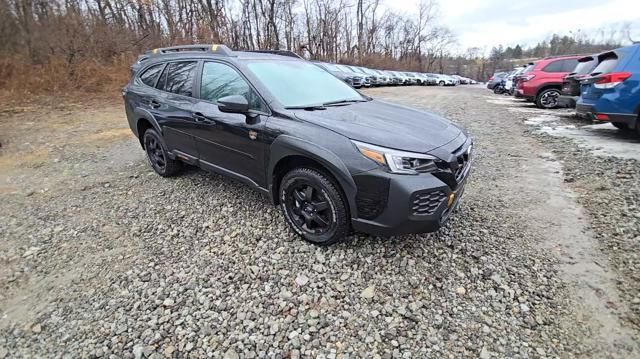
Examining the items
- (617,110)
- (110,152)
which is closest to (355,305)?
(110,152)

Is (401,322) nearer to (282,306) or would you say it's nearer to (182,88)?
(282,306)

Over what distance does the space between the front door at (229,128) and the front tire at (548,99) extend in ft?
37.4

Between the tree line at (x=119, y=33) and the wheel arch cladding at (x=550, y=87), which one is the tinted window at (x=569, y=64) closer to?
the wheel arch cladding at (x=550, y=87)

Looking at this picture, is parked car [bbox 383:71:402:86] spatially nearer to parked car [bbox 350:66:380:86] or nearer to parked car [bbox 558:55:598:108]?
parked car [bbox 350:66:380:86]

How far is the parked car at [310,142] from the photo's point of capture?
237 cm

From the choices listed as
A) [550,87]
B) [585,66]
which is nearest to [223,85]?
[585,66]

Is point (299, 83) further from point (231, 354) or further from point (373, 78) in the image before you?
point (373, 78)

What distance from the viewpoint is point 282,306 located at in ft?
7.40

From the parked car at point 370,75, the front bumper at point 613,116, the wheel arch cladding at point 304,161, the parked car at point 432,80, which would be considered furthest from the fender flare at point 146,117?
the parked car at point 432,80

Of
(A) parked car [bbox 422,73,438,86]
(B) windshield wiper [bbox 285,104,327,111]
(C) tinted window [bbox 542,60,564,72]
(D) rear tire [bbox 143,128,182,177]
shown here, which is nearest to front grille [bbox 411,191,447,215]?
(B) windshield wiper [bbox 285,104,327,111]

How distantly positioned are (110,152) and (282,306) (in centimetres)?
529

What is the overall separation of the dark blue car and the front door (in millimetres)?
6012

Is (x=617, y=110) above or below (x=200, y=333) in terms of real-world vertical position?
above

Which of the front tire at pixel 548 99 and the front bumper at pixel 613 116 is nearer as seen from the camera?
the front bumper at pixel 613 116
